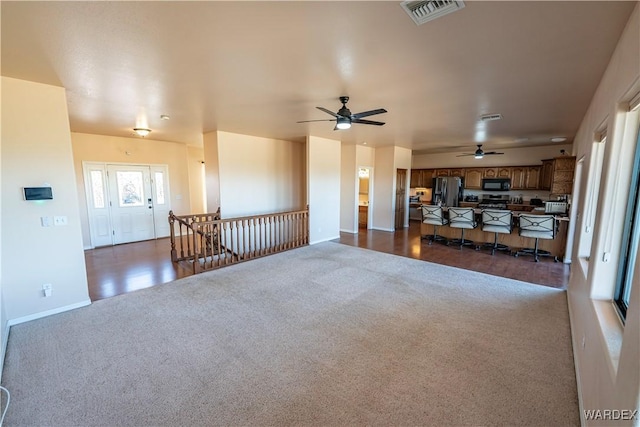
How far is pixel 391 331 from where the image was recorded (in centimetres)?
283

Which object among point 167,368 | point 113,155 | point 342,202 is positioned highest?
point 113,155

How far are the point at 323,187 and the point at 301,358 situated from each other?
15.9ft

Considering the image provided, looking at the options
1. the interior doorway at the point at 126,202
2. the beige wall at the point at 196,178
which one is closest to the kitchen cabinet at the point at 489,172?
the beige wall at the point at 196,178

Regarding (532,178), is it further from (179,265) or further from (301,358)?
(179,265)

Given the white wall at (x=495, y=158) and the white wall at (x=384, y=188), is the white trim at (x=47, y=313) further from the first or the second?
the white wall at (x=495, y=158)

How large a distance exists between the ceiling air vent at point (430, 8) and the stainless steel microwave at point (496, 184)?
8.64 metres

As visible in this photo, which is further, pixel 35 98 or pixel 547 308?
pixel 547 308

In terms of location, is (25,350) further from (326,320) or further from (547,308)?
(547,308)

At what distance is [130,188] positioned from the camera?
6.83m

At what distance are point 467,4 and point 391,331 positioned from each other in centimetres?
281

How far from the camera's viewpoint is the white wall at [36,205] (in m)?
2.86

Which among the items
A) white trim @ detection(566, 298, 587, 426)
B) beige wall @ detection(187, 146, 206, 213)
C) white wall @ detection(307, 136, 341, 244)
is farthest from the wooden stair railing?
white trim @ detection(566, 298, 587, 426)

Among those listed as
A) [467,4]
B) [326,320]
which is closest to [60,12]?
[467,4]

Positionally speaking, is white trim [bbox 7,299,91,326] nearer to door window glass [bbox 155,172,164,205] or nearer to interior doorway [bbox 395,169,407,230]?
door window glass [bbox 155,172,164,205]
